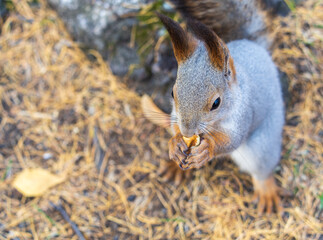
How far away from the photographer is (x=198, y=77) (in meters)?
1.18

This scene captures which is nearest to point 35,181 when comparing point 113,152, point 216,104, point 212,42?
point 113,152

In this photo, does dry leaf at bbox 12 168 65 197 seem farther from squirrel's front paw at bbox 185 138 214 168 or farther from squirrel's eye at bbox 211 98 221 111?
squirrel's eye at bbox 211 98 221 111

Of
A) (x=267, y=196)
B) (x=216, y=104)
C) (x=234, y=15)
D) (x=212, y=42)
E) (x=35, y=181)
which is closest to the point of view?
(x=212, y=42)

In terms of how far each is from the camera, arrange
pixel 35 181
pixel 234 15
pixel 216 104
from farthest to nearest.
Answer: pixel 35 181, pixel 234 15, pixel 216 104

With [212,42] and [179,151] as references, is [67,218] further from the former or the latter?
[212,42]

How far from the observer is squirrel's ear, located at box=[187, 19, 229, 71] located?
1089 mm

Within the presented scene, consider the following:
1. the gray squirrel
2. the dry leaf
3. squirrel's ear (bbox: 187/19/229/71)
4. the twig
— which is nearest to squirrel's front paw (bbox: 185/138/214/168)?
the gray squirrel

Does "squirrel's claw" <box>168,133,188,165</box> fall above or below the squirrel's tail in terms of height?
below

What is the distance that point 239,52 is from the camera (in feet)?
5.14

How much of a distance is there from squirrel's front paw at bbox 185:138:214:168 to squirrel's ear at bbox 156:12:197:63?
388 millimetres

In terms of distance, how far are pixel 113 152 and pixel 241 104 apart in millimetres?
941

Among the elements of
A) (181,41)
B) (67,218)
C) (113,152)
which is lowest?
(67,218)

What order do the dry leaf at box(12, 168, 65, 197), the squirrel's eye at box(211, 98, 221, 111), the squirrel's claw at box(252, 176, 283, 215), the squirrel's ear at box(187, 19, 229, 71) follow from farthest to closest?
the dry leaf at box(12, 168, 65, 197) → the squirrel's claw at box(252, 176, 283, 215) → the squirrel's eye at box(211, 98, 221, 111) → the squirrel's ear at box(187, 19, 229, 71)

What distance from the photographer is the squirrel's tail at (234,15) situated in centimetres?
147
